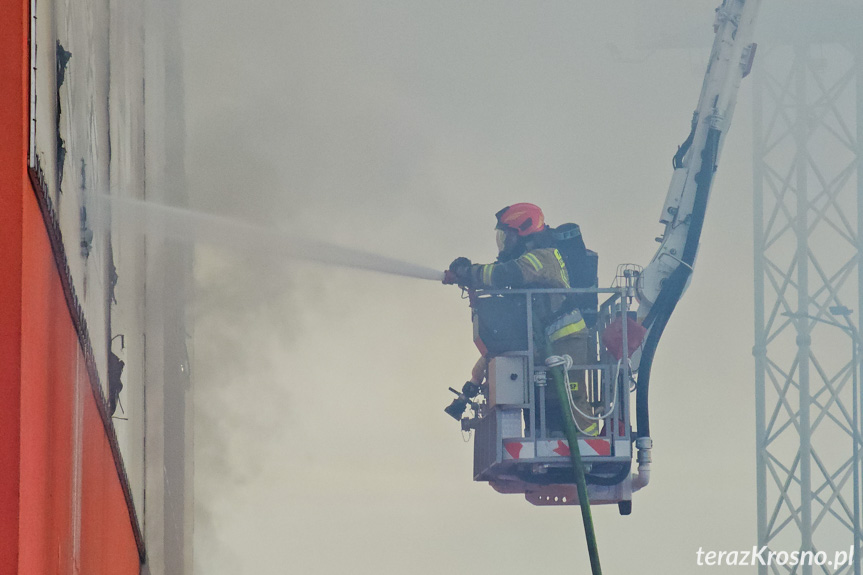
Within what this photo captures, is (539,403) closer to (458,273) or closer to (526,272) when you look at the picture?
(526,272)

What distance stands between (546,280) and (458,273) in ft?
1.90

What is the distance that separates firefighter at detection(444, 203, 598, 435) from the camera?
27.8 feet

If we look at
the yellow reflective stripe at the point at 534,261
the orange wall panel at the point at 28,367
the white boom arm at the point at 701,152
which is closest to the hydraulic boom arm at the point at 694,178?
the white boom arm at the point at 701,152

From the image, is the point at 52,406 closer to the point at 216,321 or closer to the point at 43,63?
the point at 43,63

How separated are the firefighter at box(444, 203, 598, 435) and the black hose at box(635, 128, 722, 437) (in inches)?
17.1

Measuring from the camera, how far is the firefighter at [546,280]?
27.8 feet

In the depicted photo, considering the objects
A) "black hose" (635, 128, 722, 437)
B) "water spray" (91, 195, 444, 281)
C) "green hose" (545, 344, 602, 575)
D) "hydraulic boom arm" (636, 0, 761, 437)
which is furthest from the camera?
"water spray" (91, 195, 444, 281)

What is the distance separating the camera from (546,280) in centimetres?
853

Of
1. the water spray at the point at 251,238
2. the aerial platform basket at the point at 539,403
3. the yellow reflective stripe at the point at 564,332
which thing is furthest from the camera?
the water spray at the point at 251,238

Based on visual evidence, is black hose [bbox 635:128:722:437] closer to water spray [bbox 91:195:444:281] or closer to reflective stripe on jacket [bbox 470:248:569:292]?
reflective stripe on jacket [bbox 470:248:569:292]

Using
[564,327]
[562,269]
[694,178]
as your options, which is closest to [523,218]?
[562,269]

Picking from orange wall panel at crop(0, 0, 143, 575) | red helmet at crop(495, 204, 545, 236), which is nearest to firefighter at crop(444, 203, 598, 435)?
red helmet at crop(495, 204, 545, 236)

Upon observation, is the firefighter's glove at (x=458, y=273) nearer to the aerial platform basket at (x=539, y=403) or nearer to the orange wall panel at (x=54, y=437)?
the aerial platform basket at (x=539, y=403)

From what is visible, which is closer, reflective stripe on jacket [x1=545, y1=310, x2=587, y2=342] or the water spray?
reflective stripe on jacket [x1=545, y1=310, x2=587, y2=342]
